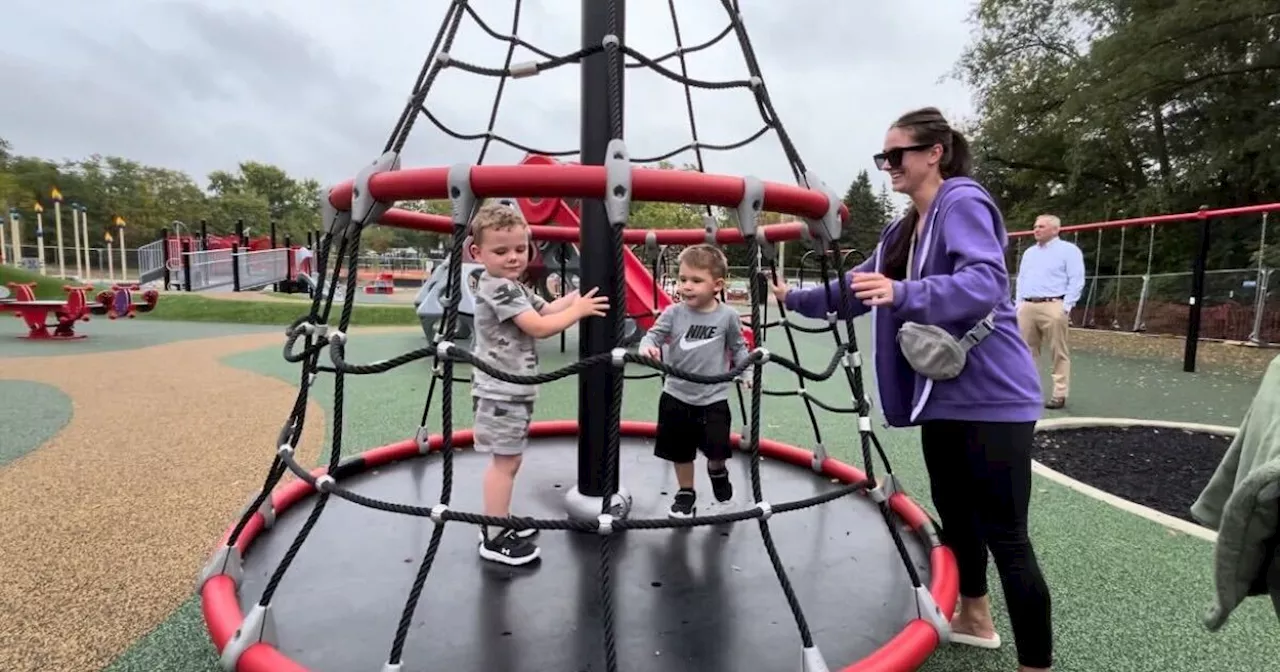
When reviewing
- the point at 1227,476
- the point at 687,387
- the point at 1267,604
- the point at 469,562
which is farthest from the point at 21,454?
the point at 1267,604

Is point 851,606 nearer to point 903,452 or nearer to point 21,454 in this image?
point 903,452

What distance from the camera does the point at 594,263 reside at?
2.27 meters

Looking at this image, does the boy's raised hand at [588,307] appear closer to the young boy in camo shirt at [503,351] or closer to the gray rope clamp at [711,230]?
the young boy in camo shirt at [503,351]

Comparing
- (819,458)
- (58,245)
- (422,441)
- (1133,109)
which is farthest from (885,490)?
(58,245)

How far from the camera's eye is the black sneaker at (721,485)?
2.58 meters

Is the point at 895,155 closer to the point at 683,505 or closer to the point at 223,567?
the point at 683,505

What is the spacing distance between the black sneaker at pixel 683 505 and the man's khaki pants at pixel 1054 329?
3852 millimetres

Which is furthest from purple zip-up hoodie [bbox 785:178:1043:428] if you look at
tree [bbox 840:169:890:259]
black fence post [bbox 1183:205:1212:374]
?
→ tree [bbox 840:169:890:259]

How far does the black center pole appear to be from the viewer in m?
2.20

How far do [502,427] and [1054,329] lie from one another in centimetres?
470

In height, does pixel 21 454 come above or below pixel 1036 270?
below

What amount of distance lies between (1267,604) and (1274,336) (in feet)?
28.6

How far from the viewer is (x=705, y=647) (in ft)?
5.49

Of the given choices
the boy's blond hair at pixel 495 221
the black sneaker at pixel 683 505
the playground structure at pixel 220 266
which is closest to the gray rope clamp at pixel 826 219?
the boy's blond hair at pixel 495 221
